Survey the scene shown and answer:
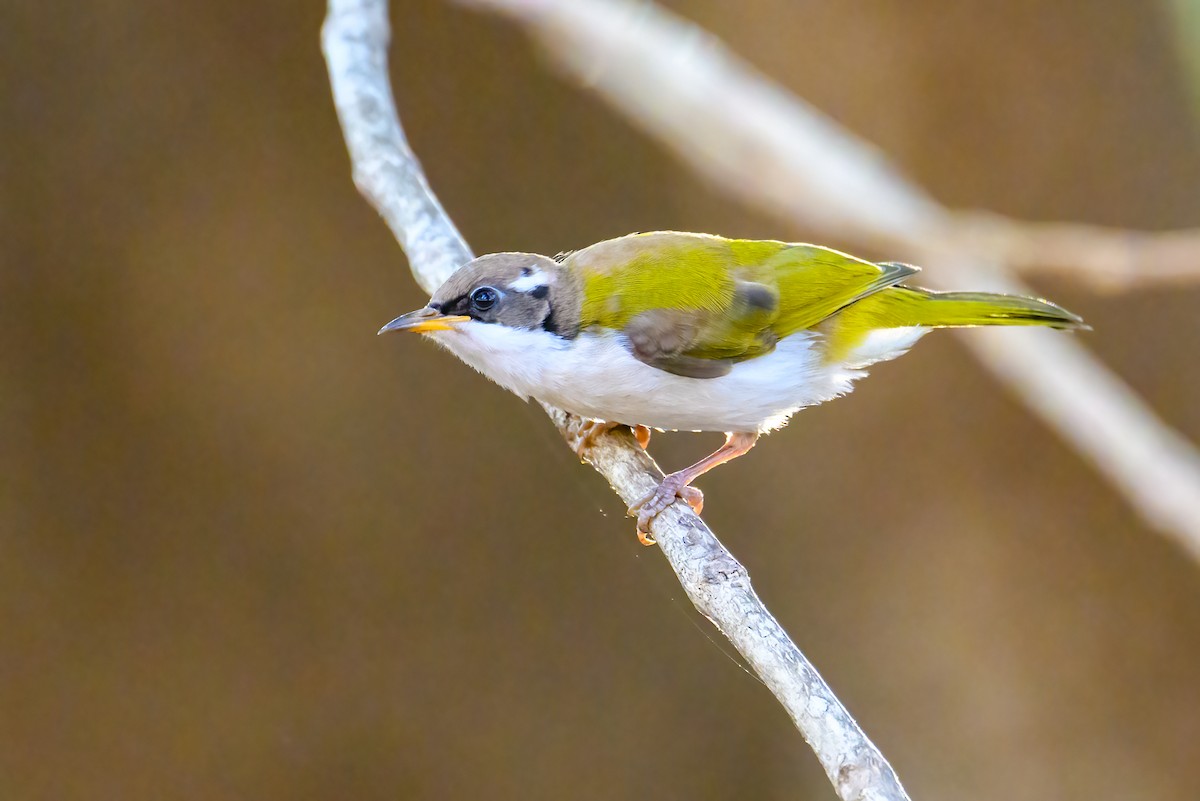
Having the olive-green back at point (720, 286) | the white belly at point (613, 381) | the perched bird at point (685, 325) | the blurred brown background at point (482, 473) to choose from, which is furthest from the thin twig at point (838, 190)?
the white belly at point (613, 381)

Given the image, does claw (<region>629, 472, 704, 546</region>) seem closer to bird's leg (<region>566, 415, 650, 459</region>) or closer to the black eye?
bird's leg (<region>566, 415, 650, 459</region>)

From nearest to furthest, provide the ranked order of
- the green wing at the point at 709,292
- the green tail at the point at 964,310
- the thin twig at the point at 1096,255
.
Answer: the green wing at the point at 709,292 → the green tail at the point at 964,310 → the thin twig at the point at 1096,255

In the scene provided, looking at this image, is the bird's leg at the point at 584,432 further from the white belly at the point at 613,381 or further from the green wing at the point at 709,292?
the green wing at the point at 709,292

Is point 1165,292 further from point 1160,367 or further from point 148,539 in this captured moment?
point 148,539

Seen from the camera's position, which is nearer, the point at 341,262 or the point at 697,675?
the point at 341,262

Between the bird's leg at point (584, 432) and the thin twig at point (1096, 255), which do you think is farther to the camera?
the thin twig at point (1096, 255)

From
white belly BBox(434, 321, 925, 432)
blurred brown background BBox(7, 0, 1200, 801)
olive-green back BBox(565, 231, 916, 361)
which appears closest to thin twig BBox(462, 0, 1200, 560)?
blurred brown background BBox(7, 0, 1200, 801)

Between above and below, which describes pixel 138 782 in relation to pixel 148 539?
below

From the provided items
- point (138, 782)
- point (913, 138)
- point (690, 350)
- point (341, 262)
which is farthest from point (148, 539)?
point (913, 138)
